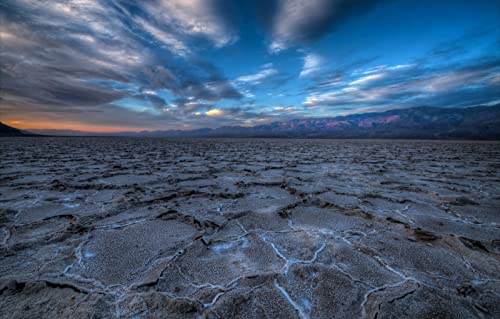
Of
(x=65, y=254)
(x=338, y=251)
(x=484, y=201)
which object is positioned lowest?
(x=484, y=201)

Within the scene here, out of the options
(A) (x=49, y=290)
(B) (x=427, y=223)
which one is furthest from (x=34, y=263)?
(B) (x=427, y=223)

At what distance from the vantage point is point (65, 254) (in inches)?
63.2

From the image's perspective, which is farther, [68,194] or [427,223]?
[68,194]

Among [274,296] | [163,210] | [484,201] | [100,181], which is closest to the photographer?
[274,296]

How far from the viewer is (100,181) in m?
4.05

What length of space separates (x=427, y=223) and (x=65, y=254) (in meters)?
3.46

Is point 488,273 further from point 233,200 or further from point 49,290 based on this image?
point 49,290

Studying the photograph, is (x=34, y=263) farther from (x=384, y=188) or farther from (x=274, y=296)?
(x=384, y=188)

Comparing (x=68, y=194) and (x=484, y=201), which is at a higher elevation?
(x=68, y=194)

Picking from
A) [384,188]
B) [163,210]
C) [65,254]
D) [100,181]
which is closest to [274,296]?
[65,254]

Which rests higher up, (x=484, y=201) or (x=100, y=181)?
(x=100, y=181)

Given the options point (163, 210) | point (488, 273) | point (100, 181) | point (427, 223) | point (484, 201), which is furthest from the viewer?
point (100, 181)

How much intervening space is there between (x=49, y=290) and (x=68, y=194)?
2.54m

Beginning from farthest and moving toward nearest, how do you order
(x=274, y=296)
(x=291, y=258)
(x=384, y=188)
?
(x=384, y=188) < (x=291, y=258) < (x=274, y=296)
